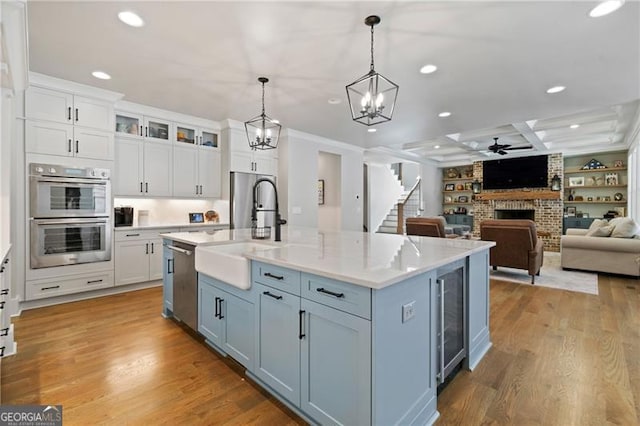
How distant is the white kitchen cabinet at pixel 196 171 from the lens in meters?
4.77

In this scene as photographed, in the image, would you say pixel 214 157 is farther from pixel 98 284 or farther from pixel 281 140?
pixel 98 284

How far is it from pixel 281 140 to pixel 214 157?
4.45 feet

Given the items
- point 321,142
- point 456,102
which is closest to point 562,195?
point 456,102

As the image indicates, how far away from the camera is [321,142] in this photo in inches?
253

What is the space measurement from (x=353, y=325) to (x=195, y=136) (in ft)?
15.2

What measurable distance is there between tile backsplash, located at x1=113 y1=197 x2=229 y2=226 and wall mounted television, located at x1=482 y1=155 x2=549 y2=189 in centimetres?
825

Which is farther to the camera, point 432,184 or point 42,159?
point 432,184

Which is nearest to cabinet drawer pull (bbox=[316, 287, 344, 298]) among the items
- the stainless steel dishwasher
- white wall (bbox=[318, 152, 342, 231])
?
the stainless steel dishwasher

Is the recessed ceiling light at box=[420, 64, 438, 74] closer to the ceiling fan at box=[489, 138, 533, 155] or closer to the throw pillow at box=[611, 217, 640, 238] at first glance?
the throw pillow at box=[611, 217, 640, 238]

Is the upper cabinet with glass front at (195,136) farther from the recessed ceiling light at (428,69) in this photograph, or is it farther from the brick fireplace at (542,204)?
the brick fireplace at (542,204)

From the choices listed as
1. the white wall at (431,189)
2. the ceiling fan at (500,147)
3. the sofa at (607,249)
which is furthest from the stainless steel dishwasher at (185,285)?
the white wall at (431,189)

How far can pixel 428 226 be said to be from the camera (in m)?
5.04

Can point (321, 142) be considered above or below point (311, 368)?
above

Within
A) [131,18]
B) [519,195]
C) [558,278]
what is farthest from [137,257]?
[519,195]
